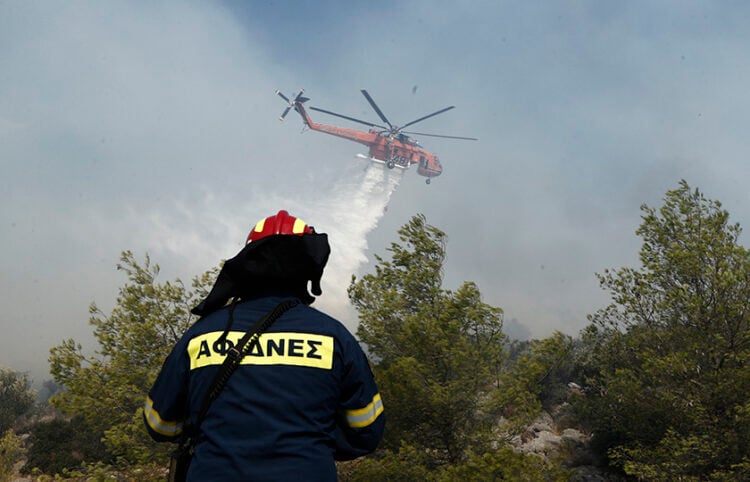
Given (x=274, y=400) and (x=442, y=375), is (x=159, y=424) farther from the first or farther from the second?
(x=442, y=375)

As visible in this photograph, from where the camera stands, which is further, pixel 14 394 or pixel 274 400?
pixel 14 394

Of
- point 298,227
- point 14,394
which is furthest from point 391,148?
point 298,227

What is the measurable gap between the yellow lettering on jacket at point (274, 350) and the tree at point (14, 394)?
45.0 metres

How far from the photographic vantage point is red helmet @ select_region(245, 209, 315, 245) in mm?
2756

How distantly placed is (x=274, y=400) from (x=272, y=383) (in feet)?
0.26

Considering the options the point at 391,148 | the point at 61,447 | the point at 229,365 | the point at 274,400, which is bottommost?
the point at 61,447

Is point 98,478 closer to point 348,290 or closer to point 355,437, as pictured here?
point 348,290

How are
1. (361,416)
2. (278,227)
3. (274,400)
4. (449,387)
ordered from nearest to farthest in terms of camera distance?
(274,400) → (361,416) → (278,227) → (449,387)

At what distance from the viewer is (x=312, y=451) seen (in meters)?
2.23

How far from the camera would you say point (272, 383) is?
2.28 meters

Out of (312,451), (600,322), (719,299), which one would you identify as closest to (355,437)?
(312,451)

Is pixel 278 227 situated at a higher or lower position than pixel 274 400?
higher

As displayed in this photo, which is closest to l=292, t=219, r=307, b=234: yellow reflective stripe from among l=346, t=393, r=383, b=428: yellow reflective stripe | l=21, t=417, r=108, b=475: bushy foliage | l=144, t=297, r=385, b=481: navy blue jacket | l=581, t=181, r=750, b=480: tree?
l=144, t=297, r=385, b=481: navy blue jacket

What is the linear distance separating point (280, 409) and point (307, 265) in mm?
783
